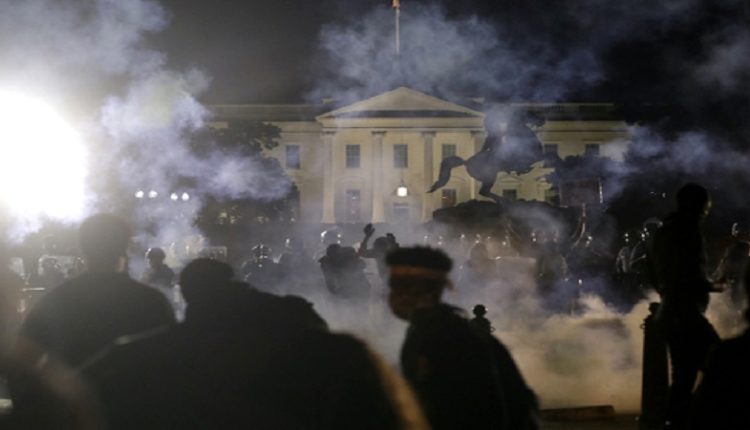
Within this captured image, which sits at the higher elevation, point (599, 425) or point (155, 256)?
point (155, 256)

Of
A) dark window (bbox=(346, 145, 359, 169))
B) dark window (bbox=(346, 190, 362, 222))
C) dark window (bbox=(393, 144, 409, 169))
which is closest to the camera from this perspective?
dark window (bbox=(346, 190, 362, 222))

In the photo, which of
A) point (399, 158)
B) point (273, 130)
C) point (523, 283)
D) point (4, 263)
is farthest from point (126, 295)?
point (399, 158)

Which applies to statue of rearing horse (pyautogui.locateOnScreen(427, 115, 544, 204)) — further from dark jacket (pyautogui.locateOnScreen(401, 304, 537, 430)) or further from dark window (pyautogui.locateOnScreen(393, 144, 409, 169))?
dark window (pyautogui.locateOnScreen(393, 144, 409, 169))

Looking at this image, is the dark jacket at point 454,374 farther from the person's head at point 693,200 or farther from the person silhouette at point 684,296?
the person's head at point 693,200

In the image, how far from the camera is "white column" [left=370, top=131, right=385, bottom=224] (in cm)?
6662

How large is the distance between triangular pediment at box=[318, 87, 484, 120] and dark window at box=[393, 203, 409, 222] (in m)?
5.88

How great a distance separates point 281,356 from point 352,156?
67068 mm

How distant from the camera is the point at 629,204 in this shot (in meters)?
28.5

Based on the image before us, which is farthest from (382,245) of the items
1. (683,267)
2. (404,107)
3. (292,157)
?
(292,157)

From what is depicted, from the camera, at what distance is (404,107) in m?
67.2

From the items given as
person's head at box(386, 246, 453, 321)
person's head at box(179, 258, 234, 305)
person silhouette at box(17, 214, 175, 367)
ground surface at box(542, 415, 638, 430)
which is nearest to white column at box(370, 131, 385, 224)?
ground surface at box(542, 415, 638, 430)

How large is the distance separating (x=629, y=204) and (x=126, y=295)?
25.8m

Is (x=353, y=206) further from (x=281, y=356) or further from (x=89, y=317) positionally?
(x=281, y=356)

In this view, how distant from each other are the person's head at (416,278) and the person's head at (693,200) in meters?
2.38
